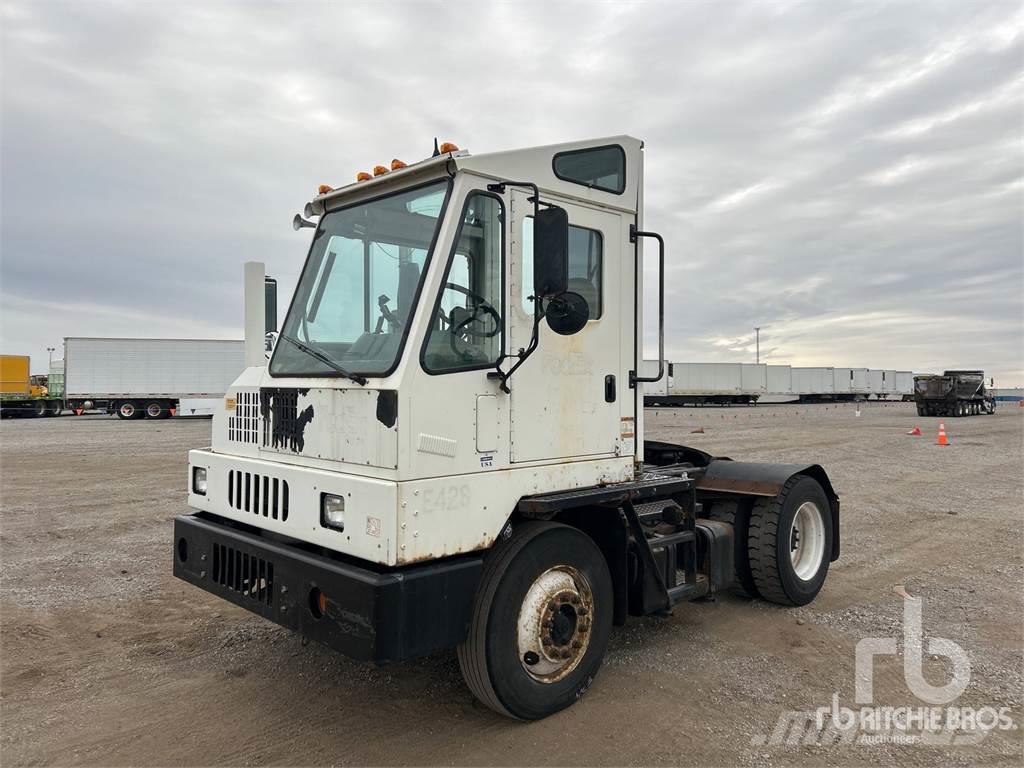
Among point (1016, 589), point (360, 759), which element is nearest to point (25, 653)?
point (360, 759)

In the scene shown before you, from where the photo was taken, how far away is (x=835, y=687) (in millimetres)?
4008

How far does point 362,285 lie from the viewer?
3.92 meters

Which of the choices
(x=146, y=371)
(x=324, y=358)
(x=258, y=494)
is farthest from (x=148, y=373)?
(x=324, y=358)

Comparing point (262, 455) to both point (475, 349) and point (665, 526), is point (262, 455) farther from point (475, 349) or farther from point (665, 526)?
point (665, 526)

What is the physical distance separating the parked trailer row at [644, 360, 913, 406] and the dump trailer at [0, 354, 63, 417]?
36.0 metres

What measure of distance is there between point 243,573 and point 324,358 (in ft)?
4.12

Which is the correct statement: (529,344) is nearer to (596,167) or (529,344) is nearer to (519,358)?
(519,358)

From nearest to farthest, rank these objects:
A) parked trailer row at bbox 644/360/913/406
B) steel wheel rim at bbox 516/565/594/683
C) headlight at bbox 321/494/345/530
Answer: headlight at bbox 321/494/345/530 → steel wheel rim at bbox 516/565/594/683 → parked trailer row at bbox 644/360/913/406

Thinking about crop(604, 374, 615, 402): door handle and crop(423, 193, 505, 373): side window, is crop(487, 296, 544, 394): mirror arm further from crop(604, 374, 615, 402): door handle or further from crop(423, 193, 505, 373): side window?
→ crop(604, 374, 615, 402): door handle

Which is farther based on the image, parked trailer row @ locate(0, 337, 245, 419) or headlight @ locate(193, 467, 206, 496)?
parked trailer row @ locate(0, 337, 245, 419)

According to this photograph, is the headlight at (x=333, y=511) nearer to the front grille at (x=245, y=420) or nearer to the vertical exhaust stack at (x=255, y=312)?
the front grille at (x=245, y=420)

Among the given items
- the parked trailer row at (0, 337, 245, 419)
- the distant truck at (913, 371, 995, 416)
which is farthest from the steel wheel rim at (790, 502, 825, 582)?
the distant truck at (913, 371, 995, 416)

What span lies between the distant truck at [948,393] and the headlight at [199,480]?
42.9 metres

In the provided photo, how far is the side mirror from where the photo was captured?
11.0 ft
